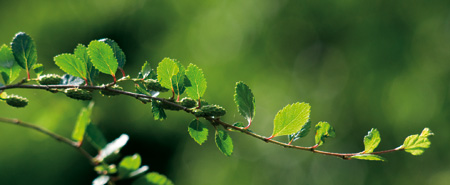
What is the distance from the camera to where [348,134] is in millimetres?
7445

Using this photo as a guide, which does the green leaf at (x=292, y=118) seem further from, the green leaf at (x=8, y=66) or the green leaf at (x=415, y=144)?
the green leaf at (x=8, y=66)

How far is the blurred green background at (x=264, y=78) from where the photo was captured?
266 inches

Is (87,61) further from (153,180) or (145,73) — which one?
(153,180)

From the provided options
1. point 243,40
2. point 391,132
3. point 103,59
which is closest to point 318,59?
point 243,40

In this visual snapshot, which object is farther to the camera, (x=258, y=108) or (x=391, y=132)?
(x=258, y=108)

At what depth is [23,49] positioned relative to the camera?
907 millimetres

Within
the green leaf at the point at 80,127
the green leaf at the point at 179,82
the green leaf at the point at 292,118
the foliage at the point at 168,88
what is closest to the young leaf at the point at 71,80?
the foliage at the point at 168,88

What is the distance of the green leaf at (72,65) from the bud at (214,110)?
0.27 meters

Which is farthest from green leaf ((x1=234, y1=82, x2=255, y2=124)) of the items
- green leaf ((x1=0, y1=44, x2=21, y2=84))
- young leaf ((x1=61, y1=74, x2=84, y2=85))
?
green leaf ((x1=0, y1=44, x2=21, y2=84))

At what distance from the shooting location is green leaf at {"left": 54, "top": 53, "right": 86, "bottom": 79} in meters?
0.92

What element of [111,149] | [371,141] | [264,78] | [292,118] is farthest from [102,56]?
[264,78]

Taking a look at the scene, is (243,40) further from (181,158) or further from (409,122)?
(409,122)

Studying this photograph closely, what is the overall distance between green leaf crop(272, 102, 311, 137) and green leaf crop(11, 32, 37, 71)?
0.51 meters

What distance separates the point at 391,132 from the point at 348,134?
70 cm
